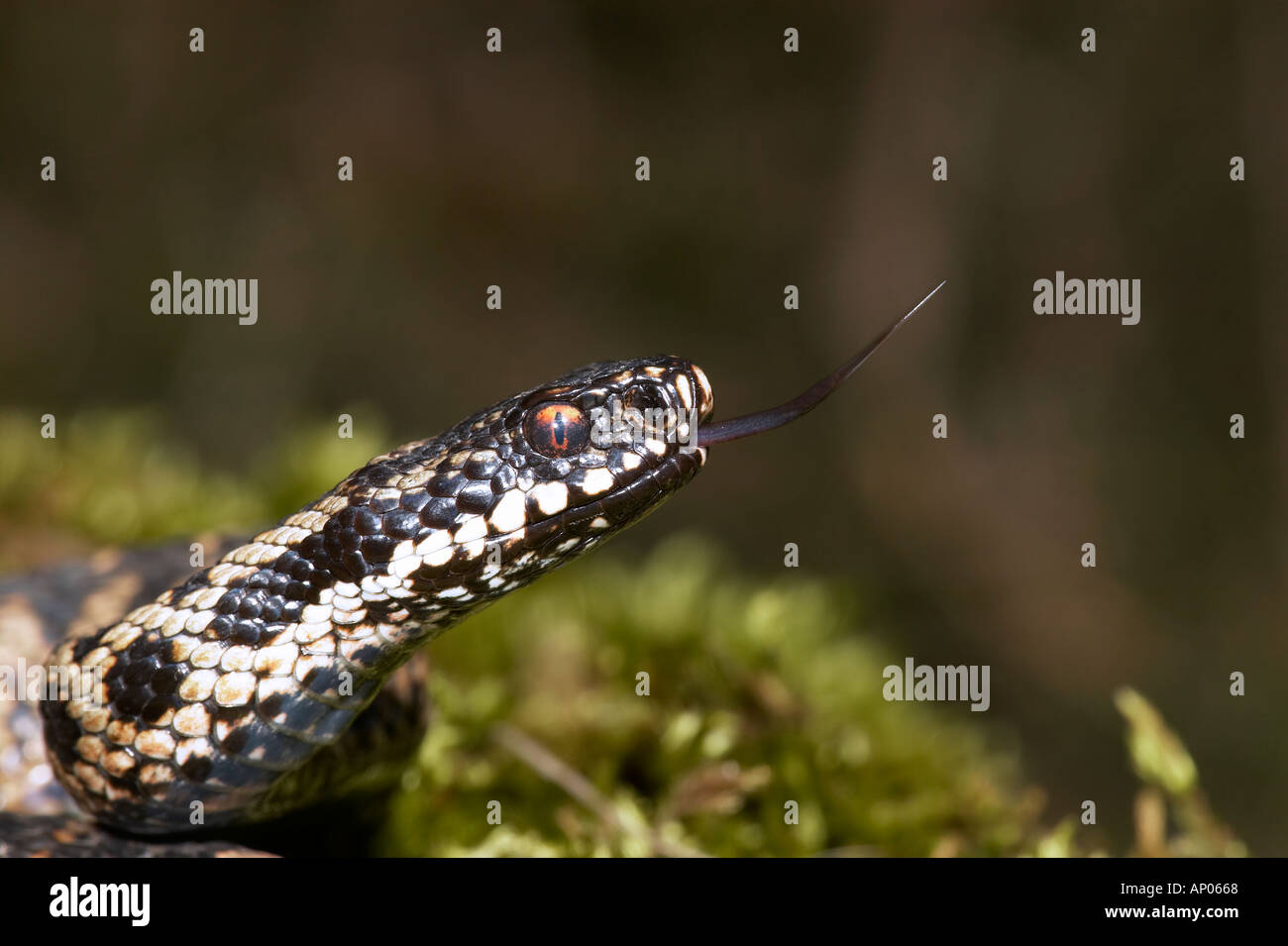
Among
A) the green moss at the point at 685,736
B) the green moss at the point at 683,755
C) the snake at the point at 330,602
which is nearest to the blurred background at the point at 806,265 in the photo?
the green moss at the point at 685,736

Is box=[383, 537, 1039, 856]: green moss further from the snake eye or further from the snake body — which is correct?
the snake eye

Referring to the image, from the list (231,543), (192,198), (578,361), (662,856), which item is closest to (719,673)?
(662,856)

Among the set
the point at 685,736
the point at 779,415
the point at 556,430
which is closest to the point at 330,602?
the point at 556,430

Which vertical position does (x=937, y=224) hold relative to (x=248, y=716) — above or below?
above

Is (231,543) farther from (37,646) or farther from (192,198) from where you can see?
(192,198)

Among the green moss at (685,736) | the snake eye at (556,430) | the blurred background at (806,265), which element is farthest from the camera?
the blurred background at (806,265)

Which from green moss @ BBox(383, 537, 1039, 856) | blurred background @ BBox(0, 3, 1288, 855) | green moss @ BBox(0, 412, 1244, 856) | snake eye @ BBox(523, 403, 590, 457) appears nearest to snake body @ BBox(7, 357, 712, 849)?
snake eye @ BBox(523, 403, 590, 457)

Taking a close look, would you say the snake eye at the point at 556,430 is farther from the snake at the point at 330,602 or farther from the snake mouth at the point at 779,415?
the snake mouth at the point at 779,415
